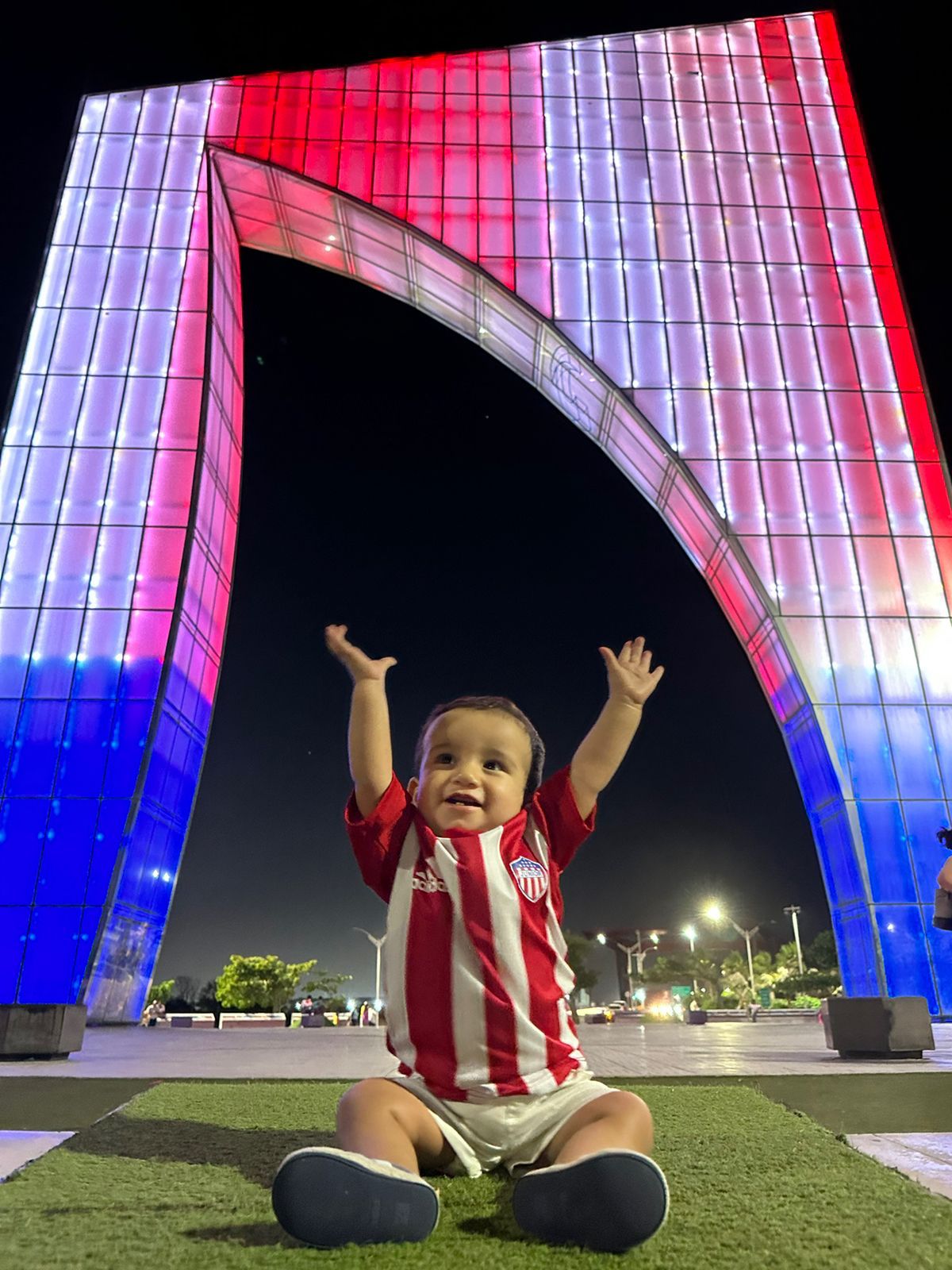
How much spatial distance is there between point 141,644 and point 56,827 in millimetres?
3293

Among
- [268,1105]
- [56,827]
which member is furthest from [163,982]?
[268,1105]

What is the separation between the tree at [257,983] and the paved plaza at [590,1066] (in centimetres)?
4801

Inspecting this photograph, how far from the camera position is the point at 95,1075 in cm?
509

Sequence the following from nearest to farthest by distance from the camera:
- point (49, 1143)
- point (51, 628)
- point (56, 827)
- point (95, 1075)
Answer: point (49, 1143) < point (95, 1075) < point (56, 827) < point (51, 628)

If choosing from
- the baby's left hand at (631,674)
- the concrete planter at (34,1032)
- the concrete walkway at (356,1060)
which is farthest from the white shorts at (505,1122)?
the concrete planter at (34,1032)

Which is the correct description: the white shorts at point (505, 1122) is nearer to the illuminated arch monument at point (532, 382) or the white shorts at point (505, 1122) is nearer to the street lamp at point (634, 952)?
the illuminated arch monument at point (532, 382)

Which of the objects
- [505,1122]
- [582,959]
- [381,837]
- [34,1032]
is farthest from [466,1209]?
[582,959]

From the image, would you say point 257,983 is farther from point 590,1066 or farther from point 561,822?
point 561,822

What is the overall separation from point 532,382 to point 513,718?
A: 17342 millimetres

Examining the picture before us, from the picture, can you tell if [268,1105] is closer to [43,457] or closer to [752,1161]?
[752,1161]

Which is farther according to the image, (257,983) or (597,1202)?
(257,983)

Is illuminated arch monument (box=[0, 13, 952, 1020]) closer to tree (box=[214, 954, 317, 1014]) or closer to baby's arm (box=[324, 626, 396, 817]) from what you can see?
baby's arm (box=[324, 626, 396, 817])

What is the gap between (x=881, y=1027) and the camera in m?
6.49

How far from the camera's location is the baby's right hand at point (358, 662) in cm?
246
